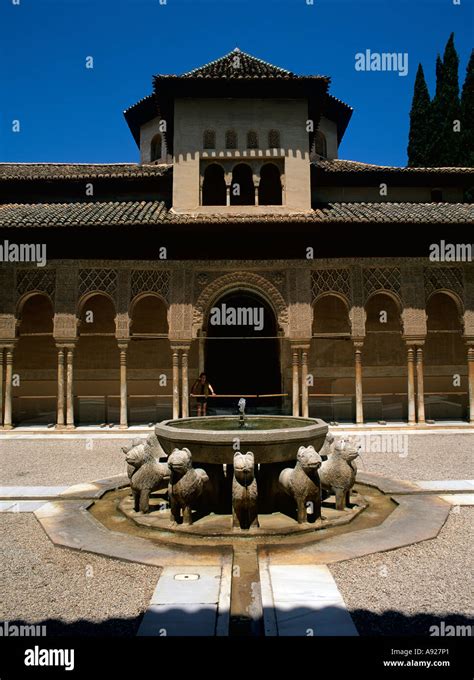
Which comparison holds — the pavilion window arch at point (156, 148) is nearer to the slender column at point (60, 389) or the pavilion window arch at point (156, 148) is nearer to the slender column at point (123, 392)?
the slender column at point (123, 392)

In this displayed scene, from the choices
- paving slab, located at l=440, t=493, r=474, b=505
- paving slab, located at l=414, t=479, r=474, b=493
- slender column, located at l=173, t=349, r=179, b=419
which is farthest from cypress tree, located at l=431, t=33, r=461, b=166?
paving slab, located at l=440, t=493, r=474, b=505

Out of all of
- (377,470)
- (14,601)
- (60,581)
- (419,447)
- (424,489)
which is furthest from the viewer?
(419,447)

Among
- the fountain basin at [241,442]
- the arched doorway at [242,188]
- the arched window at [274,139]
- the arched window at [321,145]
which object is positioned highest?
the arched window at [321,145]

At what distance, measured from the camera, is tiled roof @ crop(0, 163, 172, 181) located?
1928 centimetres

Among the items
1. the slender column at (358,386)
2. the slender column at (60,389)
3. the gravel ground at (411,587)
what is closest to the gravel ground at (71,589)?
the gravel ground at (411,587)

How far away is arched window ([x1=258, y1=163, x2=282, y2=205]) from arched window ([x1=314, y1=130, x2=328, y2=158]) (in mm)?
6096

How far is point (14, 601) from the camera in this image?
155 inches

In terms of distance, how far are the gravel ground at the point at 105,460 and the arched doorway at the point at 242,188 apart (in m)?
9.60

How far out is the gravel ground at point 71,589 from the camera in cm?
359

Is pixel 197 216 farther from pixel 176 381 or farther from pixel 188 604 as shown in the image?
pixel 188 604

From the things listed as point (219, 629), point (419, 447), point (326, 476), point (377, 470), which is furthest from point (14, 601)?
point (419, 447)

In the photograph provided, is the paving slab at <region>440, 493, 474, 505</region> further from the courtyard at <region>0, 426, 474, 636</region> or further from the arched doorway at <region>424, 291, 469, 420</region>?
the arched doorway at <region>424, 291, 469, 420</region>

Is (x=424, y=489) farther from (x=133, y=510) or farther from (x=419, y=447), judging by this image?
(x=419, y=447)

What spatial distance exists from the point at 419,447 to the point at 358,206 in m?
9.53
